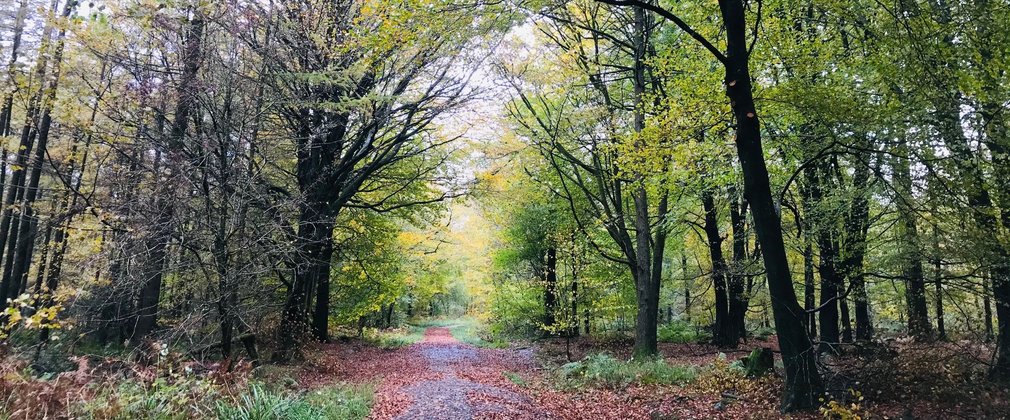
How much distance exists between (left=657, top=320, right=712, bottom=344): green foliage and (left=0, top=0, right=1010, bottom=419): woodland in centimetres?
90

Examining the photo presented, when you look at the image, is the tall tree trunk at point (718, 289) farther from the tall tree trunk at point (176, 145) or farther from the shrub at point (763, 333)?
the tall tree trunk at point (176, 145)

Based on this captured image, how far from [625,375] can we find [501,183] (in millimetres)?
8264

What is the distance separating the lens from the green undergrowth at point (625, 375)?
9766 millimetres

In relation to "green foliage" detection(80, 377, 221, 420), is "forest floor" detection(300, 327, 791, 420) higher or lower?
lower

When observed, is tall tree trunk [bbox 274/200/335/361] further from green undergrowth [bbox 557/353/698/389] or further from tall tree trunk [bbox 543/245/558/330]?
tall tree trunk [bbox 543/245/558/330]

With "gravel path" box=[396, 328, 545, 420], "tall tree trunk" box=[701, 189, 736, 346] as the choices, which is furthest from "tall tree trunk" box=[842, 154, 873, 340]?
"gravel path" box=[396, 328, 545, 420]

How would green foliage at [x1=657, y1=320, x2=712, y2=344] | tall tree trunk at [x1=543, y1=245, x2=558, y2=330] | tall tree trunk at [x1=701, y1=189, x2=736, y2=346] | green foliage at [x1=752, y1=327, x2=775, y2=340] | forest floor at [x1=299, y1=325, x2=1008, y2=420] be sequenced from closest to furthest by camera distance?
1. forest floor at [x1=299, y1=325, x2=1008, y2=420]
2. tall tree trunk at [x1=701, y1=189, x2=736, y2=346]
3. tall tree trunk at [x1=543, y1=245, x2=558, y2=330]
4. green foliage at [x1=657, y1=320, x2=712, y2=344]
5. green foliage at [x1=752, y1=327, x2=775, y2=340]

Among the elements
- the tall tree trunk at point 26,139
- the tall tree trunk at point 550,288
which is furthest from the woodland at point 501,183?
the tall tree trunk at point 550,288

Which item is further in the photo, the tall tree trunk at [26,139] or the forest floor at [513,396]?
the tall tree trunk at [26,139]

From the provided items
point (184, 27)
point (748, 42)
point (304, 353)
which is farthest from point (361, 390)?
point (748, 42)

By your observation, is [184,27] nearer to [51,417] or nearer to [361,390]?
[51,417]

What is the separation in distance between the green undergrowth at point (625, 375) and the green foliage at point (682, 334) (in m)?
7.88

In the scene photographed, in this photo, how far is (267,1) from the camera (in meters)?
10.1

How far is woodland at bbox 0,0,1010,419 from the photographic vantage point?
6.38 m
